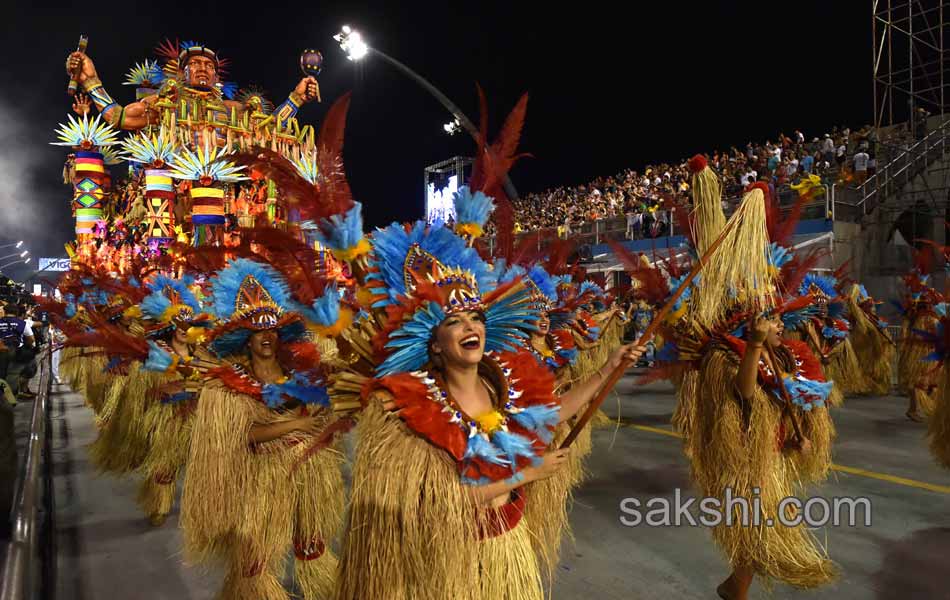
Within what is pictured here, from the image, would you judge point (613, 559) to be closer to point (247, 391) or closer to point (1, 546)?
point (247, 391)

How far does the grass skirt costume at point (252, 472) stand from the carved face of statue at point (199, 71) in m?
11.3

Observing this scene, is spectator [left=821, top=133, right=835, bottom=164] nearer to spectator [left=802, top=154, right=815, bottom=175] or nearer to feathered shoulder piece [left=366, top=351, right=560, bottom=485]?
spectator [left=802, top=154, right=815, bottom=175]

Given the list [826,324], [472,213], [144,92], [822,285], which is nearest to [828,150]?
[826,324]

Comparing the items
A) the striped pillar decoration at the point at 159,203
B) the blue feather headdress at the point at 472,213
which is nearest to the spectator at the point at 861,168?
the blue feather headdress at the point at 472,213

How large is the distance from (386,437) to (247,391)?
1428 mm

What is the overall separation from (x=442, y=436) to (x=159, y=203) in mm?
12099

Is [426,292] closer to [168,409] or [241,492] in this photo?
[241,492]

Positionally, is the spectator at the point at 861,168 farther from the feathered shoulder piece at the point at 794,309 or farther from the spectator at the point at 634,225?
the feathered shoulder piece at the point at 794,309

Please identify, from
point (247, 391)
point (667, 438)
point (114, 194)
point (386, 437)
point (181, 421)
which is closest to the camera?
point (386, 437)

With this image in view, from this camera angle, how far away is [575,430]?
77.4 inches

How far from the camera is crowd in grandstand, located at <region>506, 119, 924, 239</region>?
13.1 metres

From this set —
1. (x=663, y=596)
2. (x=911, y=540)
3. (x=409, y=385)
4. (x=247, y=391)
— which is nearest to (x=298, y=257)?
(x=409, y=385)

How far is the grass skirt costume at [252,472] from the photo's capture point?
2965 mm

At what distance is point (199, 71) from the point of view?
12477mm
